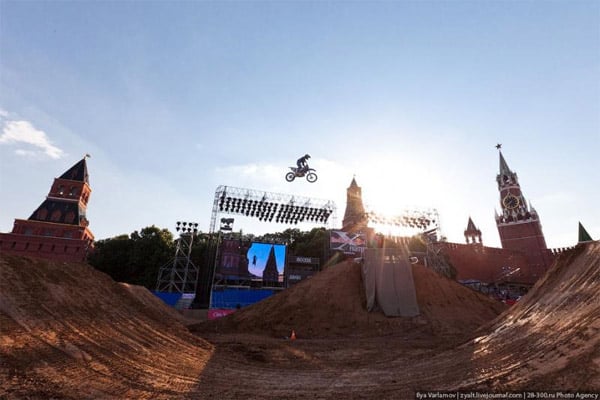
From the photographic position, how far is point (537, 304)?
1205 centimetres

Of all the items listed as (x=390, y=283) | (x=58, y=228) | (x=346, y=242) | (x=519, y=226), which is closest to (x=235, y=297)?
(x=346, y=242)

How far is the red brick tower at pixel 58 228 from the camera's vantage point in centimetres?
4491

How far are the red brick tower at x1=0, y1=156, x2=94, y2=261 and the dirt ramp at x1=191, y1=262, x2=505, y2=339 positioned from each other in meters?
37.8

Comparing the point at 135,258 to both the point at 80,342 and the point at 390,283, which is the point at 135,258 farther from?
the point at 80,342

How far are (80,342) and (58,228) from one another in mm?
49379

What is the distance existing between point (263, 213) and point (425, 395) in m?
35.7

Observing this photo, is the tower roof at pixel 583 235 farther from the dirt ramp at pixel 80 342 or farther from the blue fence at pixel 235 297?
the blue fence at pixel 235 297

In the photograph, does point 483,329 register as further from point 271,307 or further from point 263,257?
point 263,257

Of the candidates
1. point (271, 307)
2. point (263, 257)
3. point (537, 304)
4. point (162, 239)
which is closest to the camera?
point (537, 304)

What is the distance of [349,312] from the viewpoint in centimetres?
2120

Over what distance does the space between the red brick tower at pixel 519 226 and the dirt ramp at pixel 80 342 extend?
6902 centimetres

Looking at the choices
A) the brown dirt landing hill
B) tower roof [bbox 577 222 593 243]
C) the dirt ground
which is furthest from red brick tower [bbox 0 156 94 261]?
tower roof [bbox 577 222 593 243]

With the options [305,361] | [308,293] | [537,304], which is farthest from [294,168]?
[537,304]

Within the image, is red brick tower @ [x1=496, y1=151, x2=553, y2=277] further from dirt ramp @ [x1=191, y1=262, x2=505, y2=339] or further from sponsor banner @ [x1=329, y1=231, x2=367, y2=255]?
dirt ramp @ [x1=191, y1=262, x2=505, y2=339]
